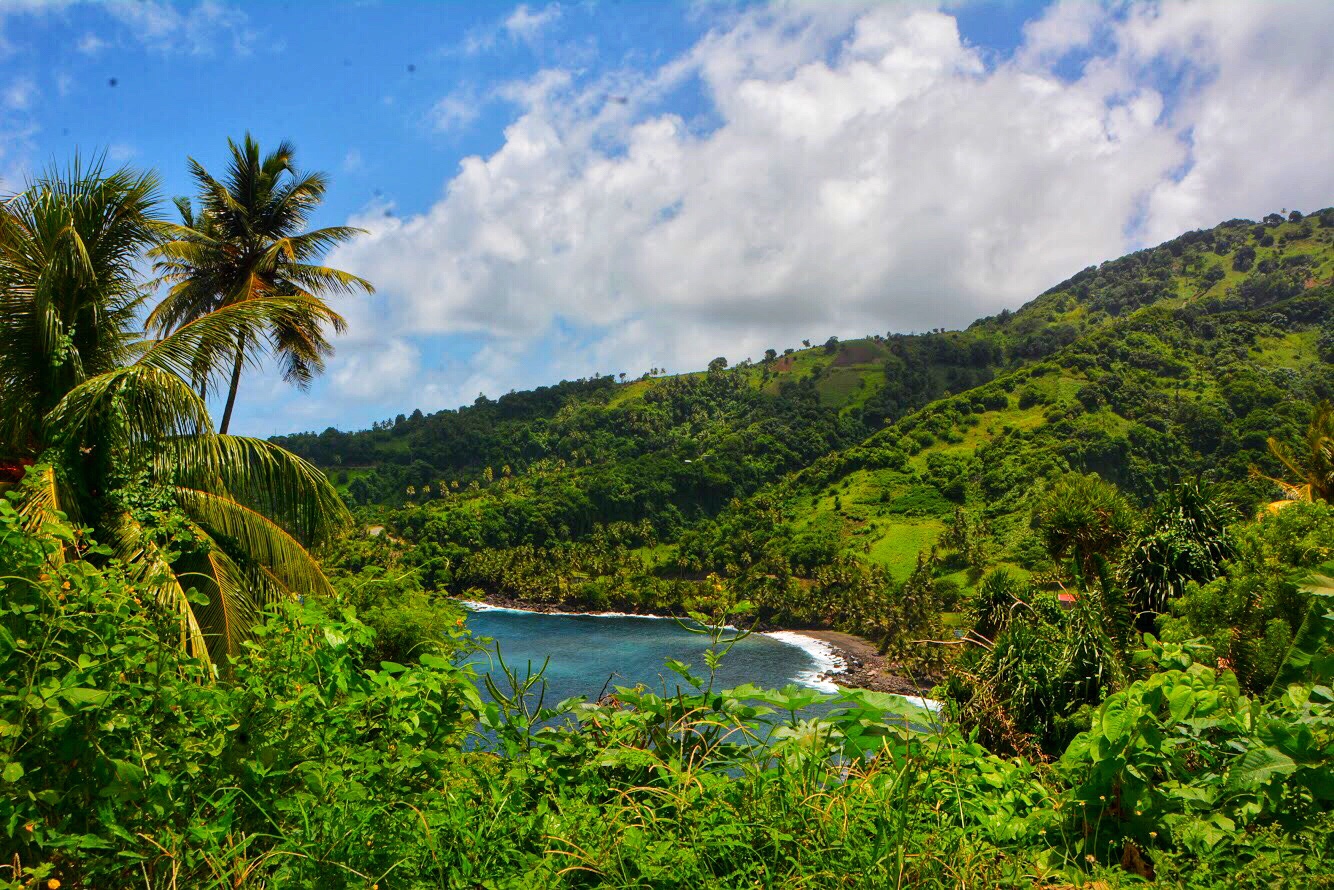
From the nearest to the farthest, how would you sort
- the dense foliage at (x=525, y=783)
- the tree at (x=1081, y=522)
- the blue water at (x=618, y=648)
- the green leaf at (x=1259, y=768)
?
the dense foliage at (x=525, y=783)
the green leaf at (x=1259, y=768)
the tree at (x=1081, y=522)
the blue water at (x=618, y=648)

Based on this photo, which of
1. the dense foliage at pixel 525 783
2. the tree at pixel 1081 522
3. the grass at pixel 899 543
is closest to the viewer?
the dense foliage at pixel 525 783

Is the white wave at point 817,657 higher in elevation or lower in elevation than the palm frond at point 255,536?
lower

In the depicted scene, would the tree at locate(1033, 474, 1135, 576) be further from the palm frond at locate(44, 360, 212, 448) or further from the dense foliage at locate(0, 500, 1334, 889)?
the dense foliage at locate(0, 500, 1334, 889)

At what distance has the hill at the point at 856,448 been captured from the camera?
90250 mm

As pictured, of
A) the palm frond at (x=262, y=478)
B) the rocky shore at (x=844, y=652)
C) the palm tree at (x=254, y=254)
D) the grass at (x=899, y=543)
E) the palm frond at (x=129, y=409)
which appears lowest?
the rocky shore at (x=844, y=652)

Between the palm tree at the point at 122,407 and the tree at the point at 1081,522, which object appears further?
the tree at the point at 1081,522

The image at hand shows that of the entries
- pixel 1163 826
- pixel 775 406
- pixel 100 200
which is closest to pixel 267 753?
pixel 1163 826

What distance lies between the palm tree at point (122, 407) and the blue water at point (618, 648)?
131 feet

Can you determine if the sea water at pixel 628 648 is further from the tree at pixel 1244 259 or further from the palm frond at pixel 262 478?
the tree at pixel 1244 259

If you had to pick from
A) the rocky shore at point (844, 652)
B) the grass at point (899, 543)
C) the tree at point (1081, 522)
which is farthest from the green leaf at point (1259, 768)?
the grass at point (899, 543)

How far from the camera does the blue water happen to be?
5631cm

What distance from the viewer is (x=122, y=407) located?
240 inches

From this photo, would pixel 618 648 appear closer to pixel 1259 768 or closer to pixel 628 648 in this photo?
pixel 628 648

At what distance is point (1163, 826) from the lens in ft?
5.92
